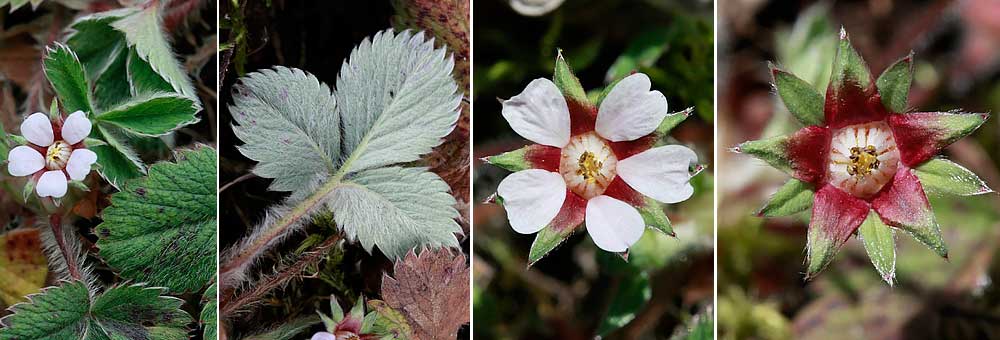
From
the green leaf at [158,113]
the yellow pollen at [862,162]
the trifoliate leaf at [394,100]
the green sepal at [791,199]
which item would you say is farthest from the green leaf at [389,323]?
the yellow pollen at [862,162]

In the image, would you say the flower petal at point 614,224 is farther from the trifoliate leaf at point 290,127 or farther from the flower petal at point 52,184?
the flower petal at point 52,184

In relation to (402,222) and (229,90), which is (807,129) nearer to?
(402,222)

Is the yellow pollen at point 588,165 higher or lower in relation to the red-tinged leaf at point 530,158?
lower

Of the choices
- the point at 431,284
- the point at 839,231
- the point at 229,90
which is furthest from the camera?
the point at 229,90

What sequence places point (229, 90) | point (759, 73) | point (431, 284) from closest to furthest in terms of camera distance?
1. point (431, 284)
2. point (229, 90)
3. point (759, 73)

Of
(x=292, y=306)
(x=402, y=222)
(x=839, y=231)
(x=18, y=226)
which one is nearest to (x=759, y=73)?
(x=839, y=231)

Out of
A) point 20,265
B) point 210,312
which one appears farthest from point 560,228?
point 20,265

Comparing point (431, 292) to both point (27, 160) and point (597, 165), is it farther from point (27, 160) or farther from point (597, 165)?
point (27, 160)
